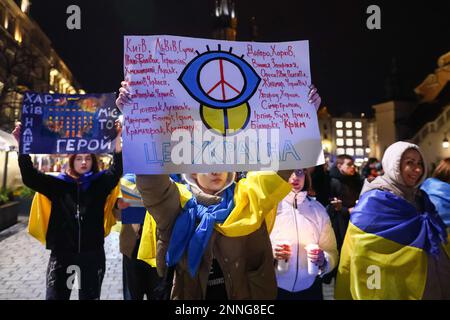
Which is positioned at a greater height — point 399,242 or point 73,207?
point 73,207

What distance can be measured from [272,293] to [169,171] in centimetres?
118

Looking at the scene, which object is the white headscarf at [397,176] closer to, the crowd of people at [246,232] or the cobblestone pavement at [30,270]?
the crowd of people at [246,232]

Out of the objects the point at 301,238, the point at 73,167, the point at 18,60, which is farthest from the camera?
the point at 18,60

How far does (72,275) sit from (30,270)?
3380 millimetres

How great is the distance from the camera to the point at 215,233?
2494 millimetres

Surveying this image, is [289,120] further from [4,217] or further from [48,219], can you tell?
[4,217]

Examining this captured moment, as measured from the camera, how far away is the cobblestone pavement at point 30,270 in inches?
199

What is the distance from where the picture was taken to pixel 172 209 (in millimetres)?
2416

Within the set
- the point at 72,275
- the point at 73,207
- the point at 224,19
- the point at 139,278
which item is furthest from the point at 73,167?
the point at 224,19

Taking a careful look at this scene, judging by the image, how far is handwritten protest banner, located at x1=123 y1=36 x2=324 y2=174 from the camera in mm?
2486

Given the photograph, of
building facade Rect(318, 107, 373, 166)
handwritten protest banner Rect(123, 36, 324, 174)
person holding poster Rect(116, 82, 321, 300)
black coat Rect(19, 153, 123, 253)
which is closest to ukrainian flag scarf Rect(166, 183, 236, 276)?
person holding poster Rect(116, 82, 321, 300)

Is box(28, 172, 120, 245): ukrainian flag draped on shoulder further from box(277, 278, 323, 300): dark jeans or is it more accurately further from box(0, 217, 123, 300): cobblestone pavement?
box(277, 278, 323, 300): dark jeans

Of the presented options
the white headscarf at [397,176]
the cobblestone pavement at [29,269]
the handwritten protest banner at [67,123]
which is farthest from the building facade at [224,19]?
the white headscarf at [397,176]

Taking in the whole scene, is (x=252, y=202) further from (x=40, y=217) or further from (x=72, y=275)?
(x=40, y=217)
